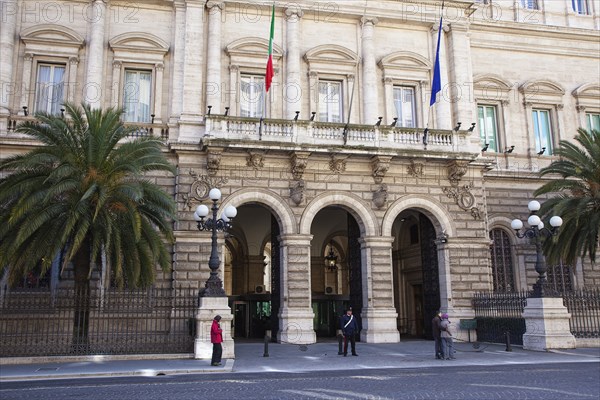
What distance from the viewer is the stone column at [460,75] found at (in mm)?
26219

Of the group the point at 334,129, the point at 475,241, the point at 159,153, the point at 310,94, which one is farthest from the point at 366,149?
the point at 159,153

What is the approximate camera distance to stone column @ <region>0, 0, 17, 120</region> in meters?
23.1

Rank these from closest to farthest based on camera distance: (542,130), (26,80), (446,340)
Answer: (446,340), (26,80), (542,130)

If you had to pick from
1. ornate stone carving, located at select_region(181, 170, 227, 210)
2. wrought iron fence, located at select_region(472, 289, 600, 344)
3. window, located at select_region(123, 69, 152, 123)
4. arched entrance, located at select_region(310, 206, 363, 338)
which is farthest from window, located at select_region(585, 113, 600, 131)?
window, located at select_region(123, 69, 152, 123)

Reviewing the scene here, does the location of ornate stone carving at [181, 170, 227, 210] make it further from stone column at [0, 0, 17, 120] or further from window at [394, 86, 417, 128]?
window at [394, 86, 417, 128]

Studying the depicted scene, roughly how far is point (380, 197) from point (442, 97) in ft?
18.9

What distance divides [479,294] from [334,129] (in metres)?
8.75

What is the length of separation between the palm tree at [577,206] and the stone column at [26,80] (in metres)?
21.0

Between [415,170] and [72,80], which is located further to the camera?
[415,170]

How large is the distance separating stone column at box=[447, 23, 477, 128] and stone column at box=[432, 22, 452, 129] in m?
0.22

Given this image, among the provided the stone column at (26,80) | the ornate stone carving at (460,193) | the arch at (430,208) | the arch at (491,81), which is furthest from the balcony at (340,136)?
the stone column at (26,80)

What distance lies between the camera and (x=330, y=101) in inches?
1023

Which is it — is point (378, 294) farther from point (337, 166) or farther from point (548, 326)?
point (548, 326)

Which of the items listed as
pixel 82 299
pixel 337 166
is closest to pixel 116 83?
pixel 337 166
